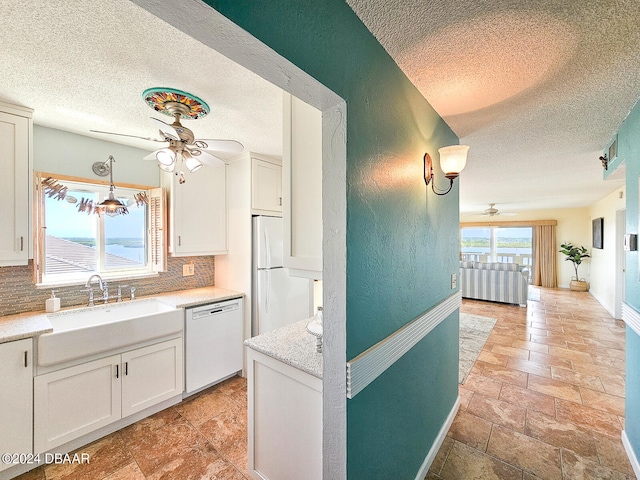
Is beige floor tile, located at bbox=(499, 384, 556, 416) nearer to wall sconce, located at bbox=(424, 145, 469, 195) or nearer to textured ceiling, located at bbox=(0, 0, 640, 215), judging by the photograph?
wall sconce, located at bbox=(424, 145, 469, 195)

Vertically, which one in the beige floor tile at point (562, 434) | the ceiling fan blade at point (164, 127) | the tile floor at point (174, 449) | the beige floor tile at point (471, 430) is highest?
the ceiling fan blade at point (164, 127)

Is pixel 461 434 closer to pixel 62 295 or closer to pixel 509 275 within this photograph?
pixel 62 295

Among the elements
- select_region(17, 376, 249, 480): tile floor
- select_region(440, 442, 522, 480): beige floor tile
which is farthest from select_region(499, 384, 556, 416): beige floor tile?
select_region(17, 376, 249, 480): tile floor

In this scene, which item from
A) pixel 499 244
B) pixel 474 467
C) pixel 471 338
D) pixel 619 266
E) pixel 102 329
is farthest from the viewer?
pixel 499 244

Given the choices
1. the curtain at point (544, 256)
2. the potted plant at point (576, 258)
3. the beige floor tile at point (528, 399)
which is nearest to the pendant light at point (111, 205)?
the beige floor tile at point (528, 399)

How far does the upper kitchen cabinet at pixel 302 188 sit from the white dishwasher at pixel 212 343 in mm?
1677

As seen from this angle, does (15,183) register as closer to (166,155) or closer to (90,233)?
(90,233)

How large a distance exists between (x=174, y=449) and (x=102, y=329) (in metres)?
1.00

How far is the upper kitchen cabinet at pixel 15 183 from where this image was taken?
187 centimetres

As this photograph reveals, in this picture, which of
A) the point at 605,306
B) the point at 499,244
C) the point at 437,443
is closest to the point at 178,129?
the point at 437,443

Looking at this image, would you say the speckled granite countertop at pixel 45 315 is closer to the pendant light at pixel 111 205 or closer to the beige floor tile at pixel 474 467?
the pendant light at pixel 111 205

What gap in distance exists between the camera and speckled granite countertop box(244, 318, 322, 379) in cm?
137

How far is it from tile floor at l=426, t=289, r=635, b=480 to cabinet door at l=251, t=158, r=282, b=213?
2632mm

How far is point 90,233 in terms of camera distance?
2.66m
